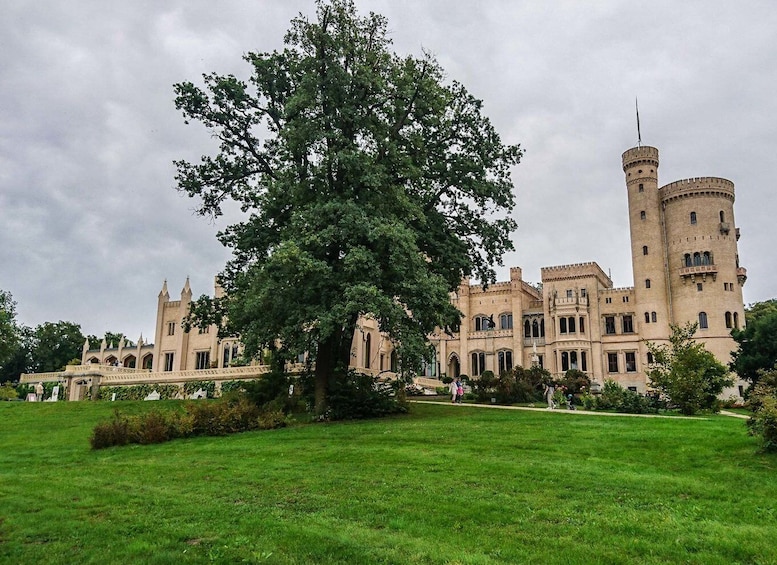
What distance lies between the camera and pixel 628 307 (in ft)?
181

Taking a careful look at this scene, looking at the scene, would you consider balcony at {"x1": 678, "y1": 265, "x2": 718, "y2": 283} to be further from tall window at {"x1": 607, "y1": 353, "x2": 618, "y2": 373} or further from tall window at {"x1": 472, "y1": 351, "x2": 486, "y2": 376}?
tall window at {"x1": 472, "y1": 351, "x2": 486, "y2": 376}

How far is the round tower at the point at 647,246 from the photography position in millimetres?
53744

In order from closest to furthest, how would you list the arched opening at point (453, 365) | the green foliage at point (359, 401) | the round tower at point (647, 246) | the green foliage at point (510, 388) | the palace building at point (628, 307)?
the green foliage at point (359, 401) → the green foliage at point (510, 388) → the palace building at point (628, 307) → the round tower at point (647, 246) → the arched opening at point (453, 365)

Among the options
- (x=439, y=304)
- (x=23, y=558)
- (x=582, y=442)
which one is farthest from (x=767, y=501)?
(x=439, y=304)

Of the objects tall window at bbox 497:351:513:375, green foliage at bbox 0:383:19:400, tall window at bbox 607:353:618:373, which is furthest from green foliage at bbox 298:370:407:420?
tall window at bbox 607:353:618:373

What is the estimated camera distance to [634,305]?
54.9 metres

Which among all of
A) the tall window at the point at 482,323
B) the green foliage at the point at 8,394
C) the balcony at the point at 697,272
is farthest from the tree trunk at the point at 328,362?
the balcony at the point at 697,272

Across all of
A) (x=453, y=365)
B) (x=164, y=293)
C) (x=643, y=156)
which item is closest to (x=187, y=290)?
(x=164, y=293)

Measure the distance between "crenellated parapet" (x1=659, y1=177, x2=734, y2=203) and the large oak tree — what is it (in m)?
32.1

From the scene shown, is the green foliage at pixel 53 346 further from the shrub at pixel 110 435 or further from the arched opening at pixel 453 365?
the shrub at pixel 110 435

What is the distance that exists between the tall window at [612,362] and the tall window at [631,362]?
3.14 feet

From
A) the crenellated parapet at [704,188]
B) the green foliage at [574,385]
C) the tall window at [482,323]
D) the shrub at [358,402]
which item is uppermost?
the crenellated parapet at [704,188]

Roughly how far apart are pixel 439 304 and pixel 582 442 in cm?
768

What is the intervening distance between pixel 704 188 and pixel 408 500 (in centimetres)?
5168
